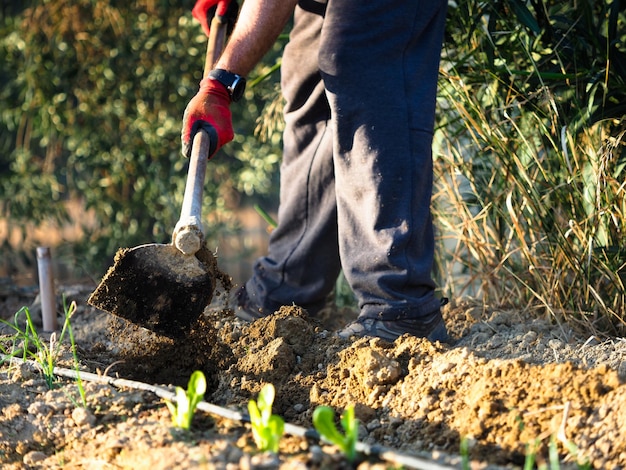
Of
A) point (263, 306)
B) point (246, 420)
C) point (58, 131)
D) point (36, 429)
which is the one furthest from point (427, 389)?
point (58, 131)

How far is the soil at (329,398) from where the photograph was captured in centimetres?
160

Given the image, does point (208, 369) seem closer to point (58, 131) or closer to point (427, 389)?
point (427, 389)

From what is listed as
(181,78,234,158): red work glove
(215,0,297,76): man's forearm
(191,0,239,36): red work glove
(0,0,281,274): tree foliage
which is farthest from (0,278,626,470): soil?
(0,0,281,274): tree foliage

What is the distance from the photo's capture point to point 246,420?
66.8 inches

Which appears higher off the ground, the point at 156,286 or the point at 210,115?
the point at 210,115

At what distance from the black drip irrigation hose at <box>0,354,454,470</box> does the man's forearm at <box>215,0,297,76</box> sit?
1023mm

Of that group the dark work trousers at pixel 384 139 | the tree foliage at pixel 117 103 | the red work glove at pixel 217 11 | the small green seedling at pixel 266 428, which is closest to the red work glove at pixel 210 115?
the dark work trousers at pixel 384 139

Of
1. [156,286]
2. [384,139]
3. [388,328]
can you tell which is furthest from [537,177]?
[156,286]

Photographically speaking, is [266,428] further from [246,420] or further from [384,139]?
[384,139]

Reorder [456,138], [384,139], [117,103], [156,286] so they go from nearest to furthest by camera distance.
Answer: [156,286]
[384,139]
[456,138]
[117,103]

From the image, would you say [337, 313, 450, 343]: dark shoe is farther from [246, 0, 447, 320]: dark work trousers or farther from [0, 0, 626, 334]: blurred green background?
[0, 0, 626, 334]: blurred green background

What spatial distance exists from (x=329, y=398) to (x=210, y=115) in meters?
0.93

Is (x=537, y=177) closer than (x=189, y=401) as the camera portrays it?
No

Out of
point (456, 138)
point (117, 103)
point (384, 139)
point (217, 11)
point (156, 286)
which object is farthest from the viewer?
point (117, 103)
